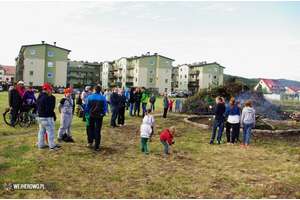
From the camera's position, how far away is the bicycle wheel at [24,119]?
11.4 m

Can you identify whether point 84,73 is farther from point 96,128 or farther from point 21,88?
point 96,128

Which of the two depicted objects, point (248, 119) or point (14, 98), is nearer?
point (248, 119)

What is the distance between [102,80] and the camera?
93.1 meters

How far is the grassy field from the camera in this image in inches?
194

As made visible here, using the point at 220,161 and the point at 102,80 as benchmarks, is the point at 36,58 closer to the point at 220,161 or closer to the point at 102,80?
the point at 102,80

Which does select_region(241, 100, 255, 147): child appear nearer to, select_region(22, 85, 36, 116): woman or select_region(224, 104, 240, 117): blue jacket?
select_region(224, 104, 240, 117): blue jacket

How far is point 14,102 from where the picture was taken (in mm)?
10953

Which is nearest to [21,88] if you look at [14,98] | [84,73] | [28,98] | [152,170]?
[28,98]

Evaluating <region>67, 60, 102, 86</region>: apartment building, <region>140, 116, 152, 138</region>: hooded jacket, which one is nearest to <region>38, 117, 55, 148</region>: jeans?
<region>140, 116, 152, 138</region>: hooded jacket

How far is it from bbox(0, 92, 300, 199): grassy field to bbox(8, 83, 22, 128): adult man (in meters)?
1.54

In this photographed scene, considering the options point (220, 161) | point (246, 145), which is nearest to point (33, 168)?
point (220, 161)

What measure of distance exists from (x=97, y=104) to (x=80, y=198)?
12.0 ft

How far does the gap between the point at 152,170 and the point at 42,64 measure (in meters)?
64.4

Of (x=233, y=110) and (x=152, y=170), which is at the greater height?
(x=233, y=110)
